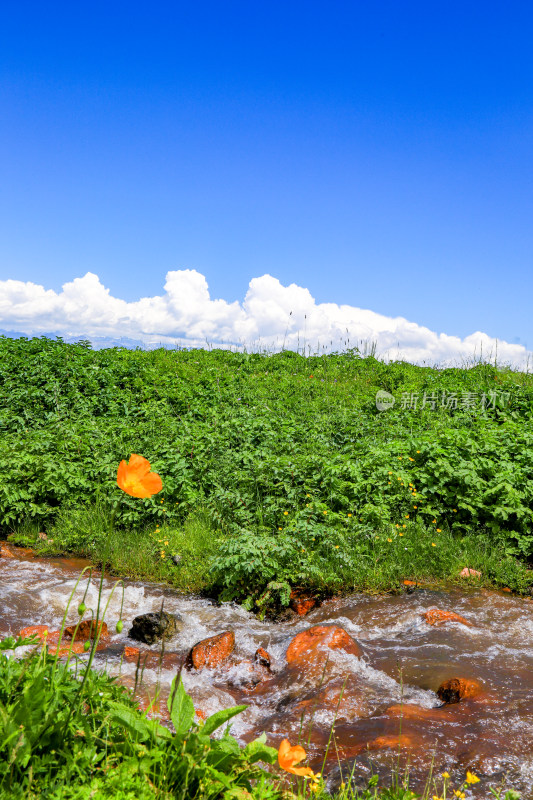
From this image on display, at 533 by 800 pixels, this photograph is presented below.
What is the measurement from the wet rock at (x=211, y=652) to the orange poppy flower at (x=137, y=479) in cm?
322

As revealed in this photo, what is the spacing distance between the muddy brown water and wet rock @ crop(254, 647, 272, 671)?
0.08 meters

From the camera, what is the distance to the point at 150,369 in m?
11.9

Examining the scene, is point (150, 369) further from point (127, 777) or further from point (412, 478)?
point (127, 777)

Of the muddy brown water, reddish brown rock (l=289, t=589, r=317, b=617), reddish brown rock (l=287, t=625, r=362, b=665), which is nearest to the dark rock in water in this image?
the muddy brown water

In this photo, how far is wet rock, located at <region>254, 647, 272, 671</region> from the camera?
15.5 ft

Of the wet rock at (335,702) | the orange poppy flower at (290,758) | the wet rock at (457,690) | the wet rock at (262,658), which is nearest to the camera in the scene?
the orange poppy flower at (290,758)

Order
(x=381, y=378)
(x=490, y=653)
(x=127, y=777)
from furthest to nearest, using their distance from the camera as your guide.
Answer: (x=381, y=378) → (x=490, y=653) → (x=127, y=777)

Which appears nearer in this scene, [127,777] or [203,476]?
[127,777]

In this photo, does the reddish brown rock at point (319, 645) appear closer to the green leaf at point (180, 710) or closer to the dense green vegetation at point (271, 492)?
the dense green vegetation at point (271, 492)

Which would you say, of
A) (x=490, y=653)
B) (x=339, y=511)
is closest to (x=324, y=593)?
(x=339, y=511)

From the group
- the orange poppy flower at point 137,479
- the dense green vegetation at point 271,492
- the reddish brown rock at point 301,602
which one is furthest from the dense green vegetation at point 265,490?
the orange poppy flower at point 137,479

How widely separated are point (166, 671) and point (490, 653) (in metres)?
2.69

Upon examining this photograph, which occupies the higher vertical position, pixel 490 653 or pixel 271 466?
pixel 271 466

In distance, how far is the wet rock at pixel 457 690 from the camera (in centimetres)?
414
